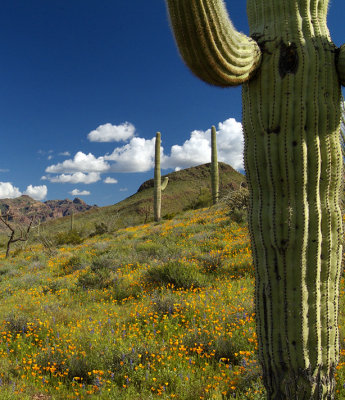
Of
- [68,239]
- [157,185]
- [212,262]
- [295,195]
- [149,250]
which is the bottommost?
[212,262]

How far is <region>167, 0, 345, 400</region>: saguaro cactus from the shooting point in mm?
2182

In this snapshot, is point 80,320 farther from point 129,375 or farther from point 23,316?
point 129,375

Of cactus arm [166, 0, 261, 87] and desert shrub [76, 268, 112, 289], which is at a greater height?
cactus arm [166, 0, 261, 87]

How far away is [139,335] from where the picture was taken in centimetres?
467

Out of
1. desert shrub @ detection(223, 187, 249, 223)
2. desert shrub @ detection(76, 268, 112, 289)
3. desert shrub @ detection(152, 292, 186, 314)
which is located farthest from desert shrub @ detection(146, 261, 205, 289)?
desert shrub @ detection(223, 187, 249, 223)

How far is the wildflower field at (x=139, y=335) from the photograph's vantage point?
11.4 feet

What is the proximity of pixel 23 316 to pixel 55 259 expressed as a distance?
7.71 meters

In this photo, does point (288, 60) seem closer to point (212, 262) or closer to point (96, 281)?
point (212, 262)

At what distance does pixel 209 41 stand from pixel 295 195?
3.90 feet

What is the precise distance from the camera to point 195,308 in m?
5.18

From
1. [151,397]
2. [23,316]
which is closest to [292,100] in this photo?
[151,397]

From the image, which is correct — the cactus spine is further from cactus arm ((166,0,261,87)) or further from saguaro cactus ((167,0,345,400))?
cactus arm ((166,0,261,87))

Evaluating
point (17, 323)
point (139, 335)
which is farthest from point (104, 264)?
point (139, 335)

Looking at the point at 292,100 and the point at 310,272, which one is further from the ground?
the point at 292,100
